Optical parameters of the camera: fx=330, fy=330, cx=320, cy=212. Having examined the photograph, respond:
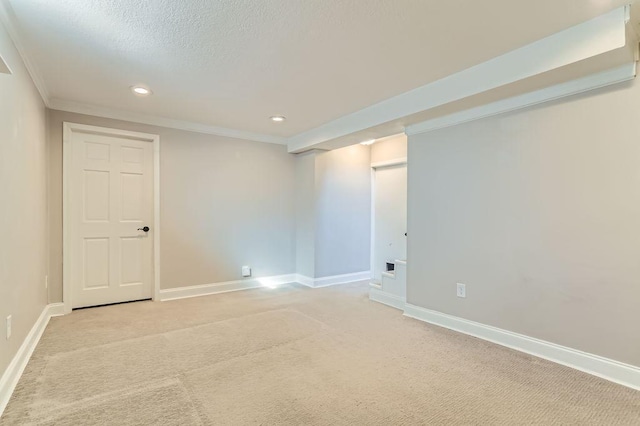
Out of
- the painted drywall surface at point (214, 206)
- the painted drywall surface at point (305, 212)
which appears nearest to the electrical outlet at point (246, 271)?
the painted drywall surface at point (214, 206)

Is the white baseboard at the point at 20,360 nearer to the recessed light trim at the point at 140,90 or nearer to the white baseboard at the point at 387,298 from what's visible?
the recessed light trim at the point at 140,90

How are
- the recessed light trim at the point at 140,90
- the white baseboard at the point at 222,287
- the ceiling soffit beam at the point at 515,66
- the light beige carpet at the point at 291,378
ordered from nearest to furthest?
1. the light beige carpet at the point at 291,378
2. the ceiling soffit beam at the point at 515,66
3. the recessed light trim at the point at 140,90
4. the white baseboard at the point at 222,287

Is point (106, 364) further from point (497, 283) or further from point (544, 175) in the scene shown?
point (544, 175)

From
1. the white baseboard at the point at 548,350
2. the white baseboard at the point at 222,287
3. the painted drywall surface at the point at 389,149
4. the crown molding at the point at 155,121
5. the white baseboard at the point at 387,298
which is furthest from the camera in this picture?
the painted drywall surface at the point at 389,149

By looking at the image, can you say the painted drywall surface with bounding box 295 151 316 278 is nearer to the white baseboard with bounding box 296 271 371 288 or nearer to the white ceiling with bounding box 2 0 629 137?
the white baseboard with bounding box 296 271 371 288

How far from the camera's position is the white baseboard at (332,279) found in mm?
5055

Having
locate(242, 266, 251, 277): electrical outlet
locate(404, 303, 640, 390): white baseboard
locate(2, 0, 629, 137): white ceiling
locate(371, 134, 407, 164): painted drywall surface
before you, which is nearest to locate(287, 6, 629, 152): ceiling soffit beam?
locate(2, 0, 629, 137): white ceiling

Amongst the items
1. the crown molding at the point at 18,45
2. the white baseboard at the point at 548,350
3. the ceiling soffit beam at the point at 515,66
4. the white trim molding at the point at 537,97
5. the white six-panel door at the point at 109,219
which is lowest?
the white baseboard at the point at 548,350

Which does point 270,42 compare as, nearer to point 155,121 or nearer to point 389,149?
point 155,121

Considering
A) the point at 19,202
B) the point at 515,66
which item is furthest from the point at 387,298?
the point at 19,202

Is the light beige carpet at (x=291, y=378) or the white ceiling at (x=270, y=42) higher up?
the white ceiling at (x=270, y=42)

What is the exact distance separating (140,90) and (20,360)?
244 cm

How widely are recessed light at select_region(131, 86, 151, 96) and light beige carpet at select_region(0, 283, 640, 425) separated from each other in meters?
2.33

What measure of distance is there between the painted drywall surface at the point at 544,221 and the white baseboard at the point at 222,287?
94.3 inches
